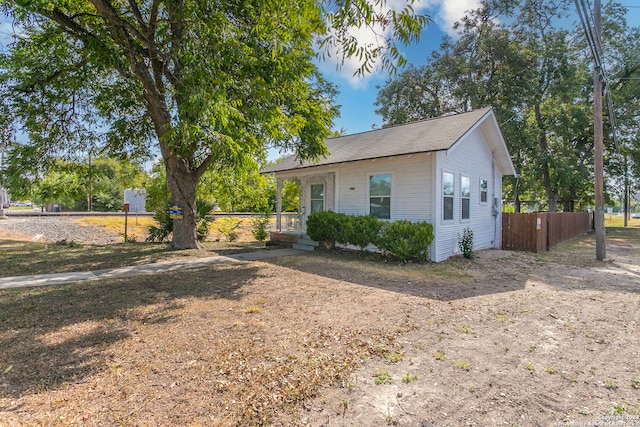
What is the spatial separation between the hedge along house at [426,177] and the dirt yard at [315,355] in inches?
154

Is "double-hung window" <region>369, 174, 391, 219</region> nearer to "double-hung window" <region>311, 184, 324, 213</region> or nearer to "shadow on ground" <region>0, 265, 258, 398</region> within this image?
"double-hung window" <region>311, 184, 324, 213</region>

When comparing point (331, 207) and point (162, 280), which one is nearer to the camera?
point (162, 280)

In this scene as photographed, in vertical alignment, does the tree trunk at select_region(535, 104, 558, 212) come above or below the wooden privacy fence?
above

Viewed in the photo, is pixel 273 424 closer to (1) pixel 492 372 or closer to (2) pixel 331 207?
(1) pixel 492 372

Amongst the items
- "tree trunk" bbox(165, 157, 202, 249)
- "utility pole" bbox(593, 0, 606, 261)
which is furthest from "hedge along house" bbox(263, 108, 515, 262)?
"tree trunk" bbox(165, 157, 202, 249)

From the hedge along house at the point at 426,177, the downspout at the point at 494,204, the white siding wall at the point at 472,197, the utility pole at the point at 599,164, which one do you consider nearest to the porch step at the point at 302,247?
the hedge along house at the point at 426,177

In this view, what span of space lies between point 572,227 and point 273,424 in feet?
70.6

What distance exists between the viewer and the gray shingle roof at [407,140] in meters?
9.44

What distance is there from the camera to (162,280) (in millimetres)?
6492

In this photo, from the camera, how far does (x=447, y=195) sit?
9.95 meters

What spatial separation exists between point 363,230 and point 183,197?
580cm

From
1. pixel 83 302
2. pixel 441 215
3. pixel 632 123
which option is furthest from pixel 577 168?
pixel 83 302

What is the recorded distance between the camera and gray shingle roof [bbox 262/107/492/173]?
944 centimetres

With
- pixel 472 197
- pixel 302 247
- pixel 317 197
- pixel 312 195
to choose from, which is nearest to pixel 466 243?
pixel 472 197
